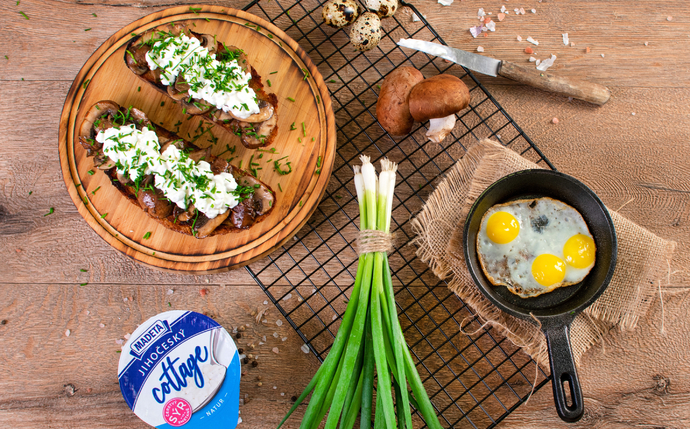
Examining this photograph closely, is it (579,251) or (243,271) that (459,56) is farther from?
(243,271)

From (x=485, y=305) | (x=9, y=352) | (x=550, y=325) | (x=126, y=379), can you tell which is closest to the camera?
(x=550, y=325)

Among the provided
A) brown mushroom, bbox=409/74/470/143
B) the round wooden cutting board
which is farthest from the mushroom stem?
the round wooden cutting board

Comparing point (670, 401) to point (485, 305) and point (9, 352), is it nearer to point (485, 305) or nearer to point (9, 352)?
point (485, 305)

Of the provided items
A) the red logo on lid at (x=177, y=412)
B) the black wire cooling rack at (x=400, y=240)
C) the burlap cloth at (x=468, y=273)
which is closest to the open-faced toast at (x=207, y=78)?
the black wire cooling rack at (x=400, y=240)

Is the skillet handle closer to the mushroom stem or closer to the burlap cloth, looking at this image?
the burlap cloth

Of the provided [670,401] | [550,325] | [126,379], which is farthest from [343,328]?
[670,401]

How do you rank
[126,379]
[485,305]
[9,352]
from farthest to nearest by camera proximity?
[9,352] < [126,379] < [485,305]

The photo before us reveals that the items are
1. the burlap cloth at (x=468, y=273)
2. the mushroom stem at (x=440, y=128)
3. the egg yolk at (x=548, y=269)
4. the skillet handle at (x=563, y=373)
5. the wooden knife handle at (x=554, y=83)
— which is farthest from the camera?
the wooden knife handle at (x=554, y=83)

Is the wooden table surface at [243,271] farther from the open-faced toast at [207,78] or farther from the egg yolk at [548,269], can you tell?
the egg yolk at [548,269]
